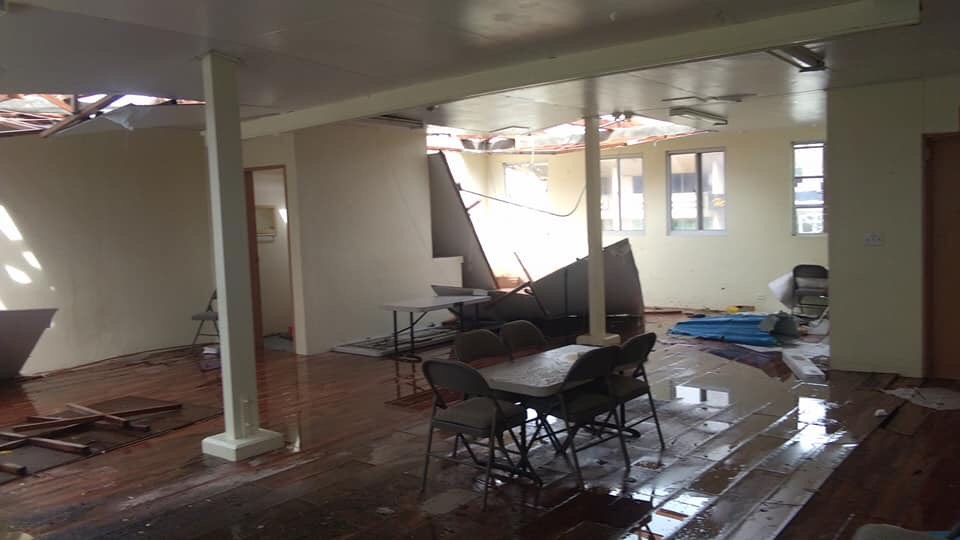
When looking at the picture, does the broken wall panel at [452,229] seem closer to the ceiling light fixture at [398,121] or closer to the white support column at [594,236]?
the ceiling light fixture at [398,121]

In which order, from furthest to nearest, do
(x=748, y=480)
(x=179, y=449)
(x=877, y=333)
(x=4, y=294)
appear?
1. (x=4, y=294)
2. (x=877, y=333)
3. (x=179, y=449)
4. (x=748, y=480)

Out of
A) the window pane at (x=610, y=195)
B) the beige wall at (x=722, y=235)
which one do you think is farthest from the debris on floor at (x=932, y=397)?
the window pane at (x=610, y=195)

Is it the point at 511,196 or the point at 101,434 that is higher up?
the point at 511,196

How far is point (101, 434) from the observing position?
5621mm

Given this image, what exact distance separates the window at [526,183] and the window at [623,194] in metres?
1.18

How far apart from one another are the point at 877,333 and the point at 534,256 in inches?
276

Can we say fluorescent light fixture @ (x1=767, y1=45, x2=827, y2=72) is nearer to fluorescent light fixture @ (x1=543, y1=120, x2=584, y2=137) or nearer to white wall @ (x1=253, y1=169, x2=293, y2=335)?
fluorescent light fixture @ (x1=543, y1=120, x2=584, y2=137)

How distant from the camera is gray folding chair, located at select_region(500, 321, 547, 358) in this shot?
5.21 metres

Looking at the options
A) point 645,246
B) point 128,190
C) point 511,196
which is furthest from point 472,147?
point 128,190

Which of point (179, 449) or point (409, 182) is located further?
point (409, 182)

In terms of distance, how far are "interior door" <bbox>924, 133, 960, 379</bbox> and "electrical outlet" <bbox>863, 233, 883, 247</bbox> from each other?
37 centimetres

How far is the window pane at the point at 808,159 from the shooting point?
1067cm

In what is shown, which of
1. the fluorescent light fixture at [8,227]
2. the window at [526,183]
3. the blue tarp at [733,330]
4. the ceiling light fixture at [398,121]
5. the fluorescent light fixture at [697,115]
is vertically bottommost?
the blue tarp at [733,330]

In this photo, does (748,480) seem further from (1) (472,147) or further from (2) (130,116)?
(1) (472,147)
